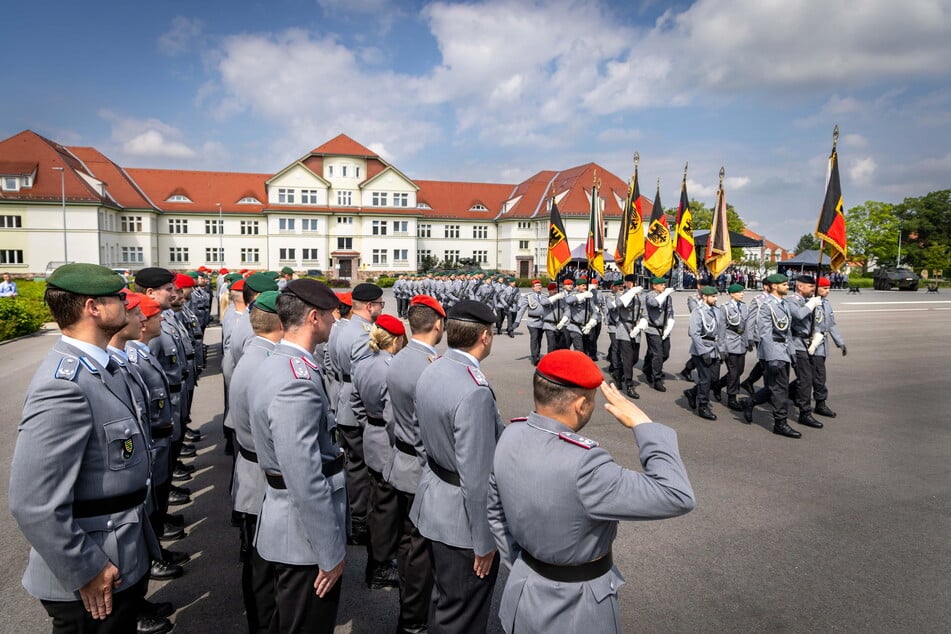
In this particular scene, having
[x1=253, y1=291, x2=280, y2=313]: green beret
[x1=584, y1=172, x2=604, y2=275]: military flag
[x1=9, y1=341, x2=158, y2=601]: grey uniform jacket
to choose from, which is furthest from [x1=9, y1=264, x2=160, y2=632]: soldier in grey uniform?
[x1=584, y1=172, x2=604, y2=275]: military flag

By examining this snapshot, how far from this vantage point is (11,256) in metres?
49.2

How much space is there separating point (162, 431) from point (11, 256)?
58.6m

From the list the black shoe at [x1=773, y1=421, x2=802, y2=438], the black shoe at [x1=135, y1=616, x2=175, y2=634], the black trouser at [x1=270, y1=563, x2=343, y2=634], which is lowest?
the black shoe at [x1=135, y1=616, x2=175, y2=634]

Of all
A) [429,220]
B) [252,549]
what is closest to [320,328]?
[252,549]

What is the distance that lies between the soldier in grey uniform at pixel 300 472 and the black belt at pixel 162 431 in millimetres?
1995

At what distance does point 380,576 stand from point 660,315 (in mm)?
8116

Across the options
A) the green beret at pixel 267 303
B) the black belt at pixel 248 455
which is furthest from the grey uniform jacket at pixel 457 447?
the green beret at pixel 267 303

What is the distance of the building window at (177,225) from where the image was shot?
57531 millimetres

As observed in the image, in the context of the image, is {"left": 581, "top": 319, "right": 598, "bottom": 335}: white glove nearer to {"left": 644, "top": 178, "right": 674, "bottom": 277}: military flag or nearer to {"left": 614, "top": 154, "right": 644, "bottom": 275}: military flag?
{"left": 614, "top": 154, "right": 644, "bottom": 275}: military flag

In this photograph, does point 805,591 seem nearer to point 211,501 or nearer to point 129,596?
point 129,596

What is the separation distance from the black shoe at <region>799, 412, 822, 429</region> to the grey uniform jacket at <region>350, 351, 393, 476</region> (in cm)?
684

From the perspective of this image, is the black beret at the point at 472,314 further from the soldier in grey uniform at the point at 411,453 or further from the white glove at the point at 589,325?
the white glove at the point at 589,325

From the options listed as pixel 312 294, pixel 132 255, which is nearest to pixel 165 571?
pixel 312 294

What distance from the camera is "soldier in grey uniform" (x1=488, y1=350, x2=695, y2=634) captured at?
2.13 meters
